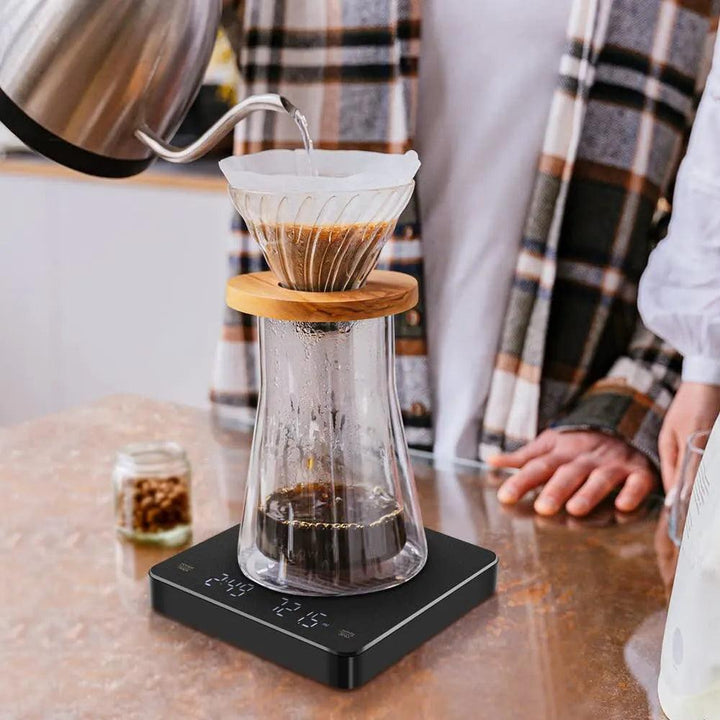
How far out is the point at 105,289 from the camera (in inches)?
110

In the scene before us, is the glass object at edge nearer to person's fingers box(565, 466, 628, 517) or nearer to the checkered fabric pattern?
person's fingers box(565, 466, 628, 517)

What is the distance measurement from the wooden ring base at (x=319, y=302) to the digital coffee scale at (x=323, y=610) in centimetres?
20

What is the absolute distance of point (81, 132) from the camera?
2.57ft

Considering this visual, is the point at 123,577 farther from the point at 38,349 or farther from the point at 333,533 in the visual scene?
the point at 38,349

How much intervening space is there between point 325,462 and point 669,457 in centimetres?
42

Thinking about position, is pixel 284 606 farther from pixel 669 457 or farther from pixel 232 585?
pixel 669 457

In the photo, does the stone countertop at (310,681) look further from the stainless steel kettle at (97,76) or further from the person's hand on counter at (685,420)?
the stainless steel kettle at (97,76)

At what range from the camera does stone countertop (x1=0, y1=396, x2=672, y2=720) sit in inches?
26.3

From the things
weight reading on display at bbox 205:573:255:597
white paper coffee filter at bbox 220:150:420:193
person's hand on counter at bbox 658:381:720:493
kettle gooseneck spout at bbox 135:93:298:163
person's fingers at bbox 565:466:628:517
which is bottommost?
person's fingers at bbox 565:466:628:517

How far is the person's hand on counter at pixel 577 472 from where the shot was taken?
3.23 ft

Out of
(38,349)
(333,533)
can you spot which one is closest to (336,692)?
(333,533)

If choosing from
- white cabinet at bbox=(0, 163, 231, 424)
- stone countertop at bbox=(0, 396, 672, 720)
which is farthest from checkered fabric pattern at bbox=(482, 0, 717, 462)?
white cabinet at bbox=(0, 163, 231, 424)

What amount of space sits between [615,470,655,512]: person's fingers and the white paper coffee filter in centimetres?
42

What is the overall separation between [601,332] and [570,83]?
305mm
